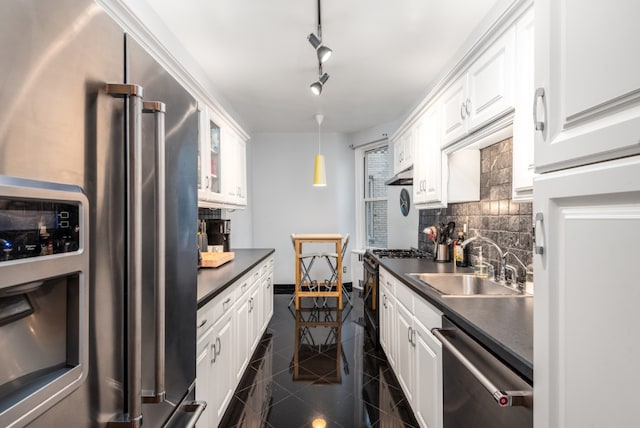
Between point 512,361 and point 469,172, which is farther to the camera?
point 469,172

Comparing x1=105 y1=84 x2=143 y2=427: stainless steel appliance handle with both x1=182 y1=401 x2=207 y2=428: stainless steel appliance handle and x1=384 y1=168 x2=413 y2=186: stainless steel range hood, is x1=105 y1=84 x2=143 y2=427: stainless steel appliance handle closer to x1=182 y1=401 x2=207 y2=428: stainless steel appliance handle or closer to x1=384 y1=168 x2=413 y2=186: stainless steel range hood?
x1=182 y1=401 x2=207 y2=428: stainless steel appliance handle

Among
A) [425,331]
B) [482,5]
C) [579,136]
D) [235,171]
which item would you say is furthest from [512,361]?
[235,171]

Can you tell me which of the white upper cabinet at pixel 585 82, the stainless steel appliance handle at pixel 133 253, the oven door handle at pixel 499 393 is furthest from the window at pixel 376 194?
the stainless steel appliance handle at pixel 133 253

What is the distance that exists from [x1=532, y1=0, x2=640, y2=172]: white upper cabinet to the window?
182 inches

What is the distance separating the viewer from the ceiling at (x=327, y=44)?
230 cm

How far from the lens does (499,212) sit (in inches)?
88.7

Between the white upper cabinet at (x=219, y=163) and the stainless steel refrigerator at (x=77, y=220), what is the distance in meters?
1.73

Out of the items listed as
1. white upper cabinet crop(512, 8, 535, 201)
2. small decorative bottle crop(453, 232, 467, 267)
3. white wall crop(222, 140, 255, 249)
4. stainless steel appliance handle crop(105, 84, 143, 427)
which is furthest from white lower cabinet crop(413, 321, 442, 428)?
white wall crop(222, 140, 255, 249)

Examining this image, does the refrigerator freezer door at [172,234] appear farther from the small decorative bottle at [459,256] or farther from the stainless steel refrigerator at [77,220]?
the small decorative bottle at [459,256]

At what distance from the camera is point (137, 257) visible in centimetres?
76

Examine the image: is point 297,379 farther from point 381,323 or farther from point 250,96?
point 250,96

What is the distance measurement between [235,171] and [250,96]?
3.45ft

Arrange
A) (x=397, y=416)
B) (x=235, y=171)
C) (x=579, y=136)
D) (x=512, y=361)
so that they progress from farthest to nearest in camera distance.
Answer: (x=235, y=171) → (x=397, y=416) → (x=512, y=361) → (x=579, y=136)

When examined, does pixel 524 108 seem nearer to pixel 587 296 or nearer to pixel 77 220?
pixel 587 296
